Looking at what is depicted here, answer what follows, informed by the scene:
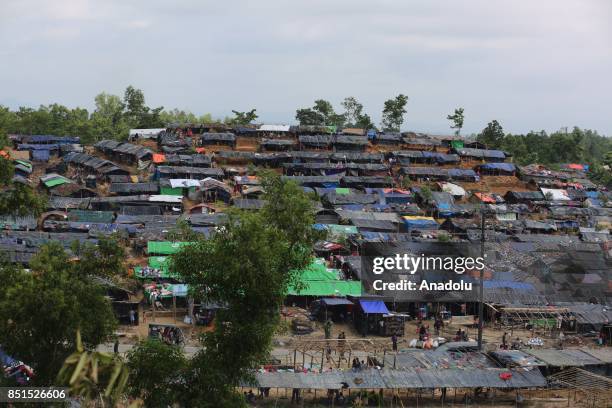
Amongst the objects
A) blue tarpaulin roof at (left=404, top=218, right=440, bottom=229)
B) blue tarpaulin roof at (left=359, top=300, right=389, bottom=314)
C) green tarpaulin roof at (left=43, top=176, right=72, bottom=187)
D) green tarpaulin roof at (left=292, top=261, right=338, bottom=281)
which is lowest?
blue tarpaulin roof at (left=359, top=300, right=389, bottom=314)

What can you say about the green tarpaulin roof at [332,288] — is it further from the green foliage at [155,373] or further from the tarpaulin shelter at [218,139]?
the tarpaulin shelter at [218,139]

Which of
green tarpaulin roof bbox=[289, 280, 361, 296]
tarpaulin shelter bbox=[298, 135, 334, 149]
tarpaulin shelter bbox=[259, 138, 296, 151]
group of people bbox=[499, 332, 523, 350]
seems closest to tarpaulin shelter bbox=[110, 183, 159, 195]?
tarpaulin shelter bbox=[259, 138, 296, 151]

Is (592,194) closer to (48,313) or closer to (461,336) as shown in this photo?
(461,336)

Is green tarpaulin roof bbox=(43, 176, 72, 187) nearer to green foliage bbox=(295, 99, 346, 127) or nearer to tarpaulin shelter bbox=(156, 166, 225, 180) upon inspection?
tarpaulin shelter bbox=(156, 166, 225, 180)

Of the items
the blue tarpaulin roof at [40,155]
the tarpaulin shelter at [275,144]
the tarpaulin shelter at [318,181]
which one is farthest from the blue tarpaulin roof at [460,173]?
the blue tarpaulin roof at [40,155]

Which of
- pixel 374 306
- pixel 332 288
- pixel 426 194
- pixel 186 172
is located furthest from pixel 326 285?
pixel 186 172

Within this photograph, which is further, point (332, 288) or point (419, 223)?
point (419, 223)

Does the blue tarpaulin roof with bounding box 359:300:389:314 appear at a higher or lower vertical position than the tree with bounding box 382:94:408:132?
lower

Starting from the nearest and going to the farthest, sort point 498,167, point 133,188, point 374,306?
point 374,306 → point 133,188 → point 498,167
